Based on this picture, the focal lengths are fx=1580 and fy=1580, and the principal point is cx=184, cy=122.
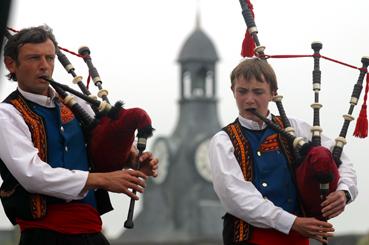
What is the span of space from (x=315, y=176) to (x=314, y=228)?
23 cm

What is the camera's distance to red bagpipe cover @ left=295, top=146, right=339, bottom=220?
6.83 metres

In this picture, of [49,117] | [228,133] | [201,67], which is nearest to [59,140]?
[49,117]

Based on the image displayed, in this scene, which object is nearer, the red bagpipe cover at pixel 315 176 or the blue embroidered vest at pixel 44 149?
the blue embroidered vest at pixel 44 149

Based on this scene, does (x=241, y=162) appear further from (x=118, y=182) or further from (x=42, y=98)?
(x=42, y=98)

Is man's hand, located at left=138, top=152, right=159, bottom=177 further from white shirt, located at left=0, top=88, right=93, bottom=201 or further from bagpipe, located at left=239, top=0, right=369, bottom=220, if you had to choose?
bagpipe, located at left=239, top=0, right=369, bottom=220

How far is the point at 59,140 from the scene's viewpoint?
671 centimetres

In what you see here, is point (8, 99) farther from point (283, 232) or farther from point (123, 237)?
point (123, 237)

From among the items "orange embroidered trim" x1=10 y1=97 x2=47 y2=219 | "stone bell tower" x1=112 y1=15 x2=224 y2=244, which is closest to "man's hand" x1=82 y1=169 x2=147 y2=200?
"orange embroidered trim" x1=10 y1=97 x2=47 y2=219

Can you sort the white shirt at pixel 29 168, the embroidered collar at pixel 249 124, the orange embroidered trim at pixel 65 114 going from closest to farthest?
the white shirt at pixel 29 168, the orange embroidered trim at pixel 65 114, the embroidered collar at pixel 249 124

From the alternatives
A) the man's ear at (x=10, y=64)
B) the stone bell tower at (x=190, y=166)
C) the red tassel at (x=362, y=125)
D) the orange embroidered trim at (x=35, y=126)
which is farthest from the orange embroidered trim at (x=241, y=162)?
the stone bell tower at (x=190, y=166)

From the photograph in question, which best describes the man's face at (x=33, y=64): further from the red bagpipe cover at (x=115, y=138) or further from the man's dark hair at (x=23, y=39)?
the red bagpipe cover at (x=115, y=138)

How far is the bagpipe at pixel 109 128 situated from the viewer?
662 cm

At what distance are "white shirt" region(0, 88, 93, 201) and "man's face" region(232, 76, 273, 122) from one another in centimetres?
89

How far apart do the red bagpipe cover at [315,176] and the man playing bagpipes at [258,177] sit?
0.04 m
